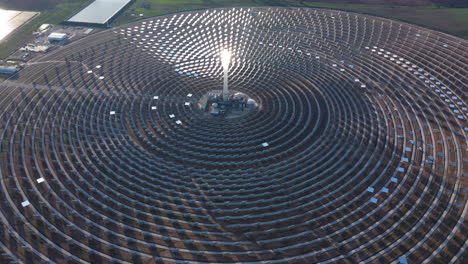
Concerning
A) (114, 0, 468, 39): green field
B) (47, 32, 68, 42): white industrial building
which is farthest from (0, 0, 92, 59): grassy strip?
(114, 0, 468, 39): green field

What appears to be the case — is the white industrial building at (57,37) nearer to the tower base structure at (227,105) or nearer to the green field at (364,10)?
the green field at (364,10)

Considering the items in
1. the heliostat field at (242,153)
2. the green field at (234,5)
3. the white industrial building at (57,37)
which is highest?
the green field at (234,5)

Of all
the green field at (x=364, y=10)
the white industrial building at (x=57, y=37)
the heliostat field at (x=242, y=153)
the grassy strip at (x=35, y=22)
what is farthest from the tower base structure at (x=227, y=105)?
the grassy strip at (x=35, y=22)

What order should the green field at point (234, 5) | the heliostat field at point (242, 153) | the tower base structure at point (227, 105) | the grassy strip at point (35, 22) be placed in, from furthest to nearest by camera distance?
the green field at point (234, 5), the grassy strip at point (35, 22), the tower base structure at point (227, 105), the heliostat field at point (242, 153)

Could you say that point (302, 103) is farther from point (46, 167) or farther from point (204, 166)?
point (46, 167)

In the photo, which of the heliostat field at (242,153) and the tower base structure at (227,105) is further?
the tower base structure at (227,105)

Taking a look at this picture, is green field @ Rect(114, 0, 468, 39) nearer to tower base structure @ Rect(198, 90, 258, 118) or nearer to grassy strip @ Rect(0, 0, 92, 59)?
grassy strip @ Rect(0, 0, 92, 59)

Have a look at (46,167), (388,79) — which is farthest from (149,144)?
(388,79)
